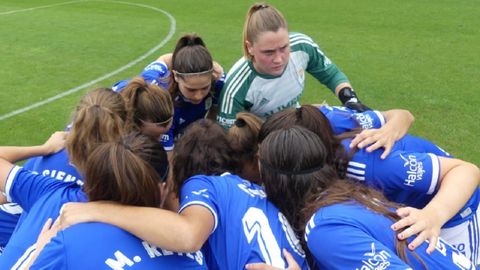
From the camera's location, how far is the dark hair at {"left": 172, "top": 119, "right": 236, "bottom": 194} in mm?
2785

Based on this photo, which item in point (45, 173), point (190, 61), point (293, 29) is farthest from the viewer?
point (293, 29)

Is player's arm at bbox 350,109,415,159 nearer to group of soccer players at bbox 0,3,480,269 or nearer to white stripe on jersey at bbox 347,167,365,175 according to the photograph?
group of soccer players at bbox 0,3,480,269

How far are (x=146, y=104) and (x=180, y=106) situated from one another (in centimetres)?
61

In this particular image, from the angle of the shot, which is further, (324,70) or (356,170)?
(324,70)

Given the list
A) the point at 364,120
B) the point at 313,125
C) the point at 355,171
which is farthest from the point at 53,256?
the point at 364,120

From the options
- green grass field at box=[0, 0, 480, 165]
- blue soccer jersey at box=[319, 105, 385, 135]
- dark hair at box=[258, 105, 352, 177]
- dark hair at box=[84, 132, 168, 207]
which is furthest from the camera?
green grass field at box=[0, 0, 480, 165]

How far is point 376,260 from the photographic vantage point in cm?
184

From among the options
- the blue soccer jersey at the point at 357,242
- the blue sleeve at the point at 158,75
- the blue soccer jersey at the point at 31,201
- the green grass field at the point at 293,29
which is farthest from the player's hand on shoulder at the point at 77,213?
the green grass field at the point at 293,29

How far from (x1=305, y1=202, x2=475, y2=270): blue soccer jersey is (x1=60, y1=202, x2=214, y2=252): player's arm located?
1.54ft

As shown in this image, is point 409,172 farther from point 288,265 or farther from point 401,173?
point 288,265

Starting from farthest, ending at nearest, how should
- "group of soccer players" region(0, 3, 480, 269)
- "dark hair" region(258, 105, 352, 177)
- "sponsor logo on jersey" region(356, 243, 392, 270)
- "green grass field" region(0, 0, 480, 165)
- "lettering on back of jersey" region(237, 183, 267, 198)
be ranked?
"green grass field" region(0, 0, 480, 165) < "dark hair" region(258, 105, 352, 177) < "lettering on back of jersey" region(237, 183, 267, 198) < "group of soccer players" region(0, 3, 480, 269) < "sponsor logo on jersey" region(356, 243, 392, 270)

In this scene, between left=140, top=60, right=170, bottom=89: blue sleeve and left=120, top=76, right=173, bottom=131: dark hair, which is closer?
left=120, top=76, right=173, bottom=131: dark hair

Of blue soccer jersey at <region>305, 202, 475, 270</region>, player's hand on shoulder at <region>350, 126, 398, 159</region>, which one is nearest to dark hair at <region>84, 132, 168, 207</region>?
blue soccer jersey at <region>305, 202, 475, 270</region>

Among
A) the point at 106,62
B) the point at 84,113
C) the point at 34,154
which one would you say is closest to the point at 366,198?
the point at 84,113
